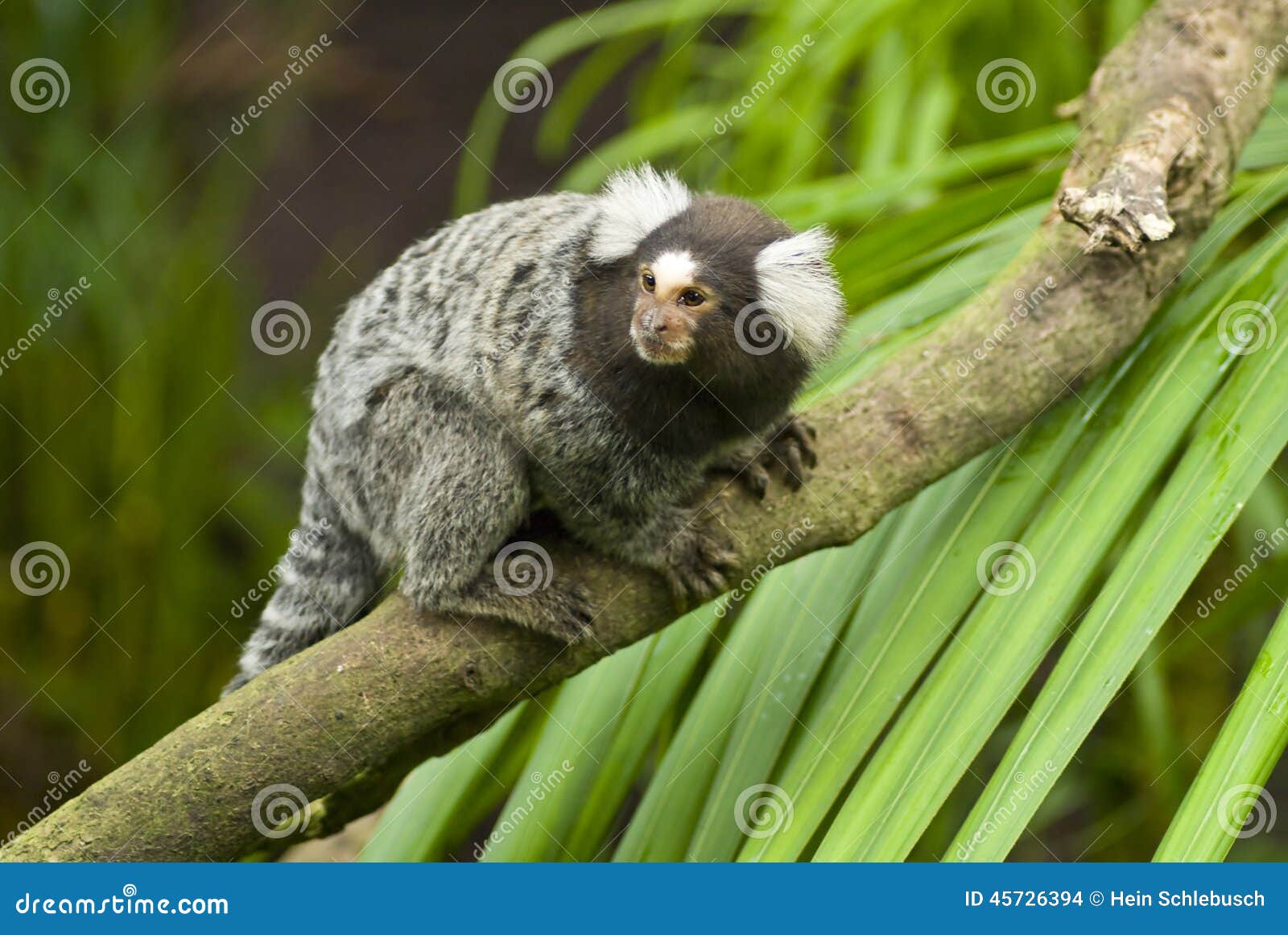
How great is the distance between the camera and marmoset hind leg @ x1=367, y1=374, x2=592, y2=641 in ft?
6.38

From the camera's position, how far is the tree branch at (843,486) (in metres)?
1.66

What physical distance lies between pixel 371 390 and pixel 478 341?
27 centimetres

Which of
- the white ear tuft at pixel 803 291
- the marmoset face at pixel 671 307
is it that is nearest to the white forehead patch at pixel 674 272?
the marmoset face at pixel 671 307

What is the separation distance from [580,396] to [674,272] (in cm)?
30

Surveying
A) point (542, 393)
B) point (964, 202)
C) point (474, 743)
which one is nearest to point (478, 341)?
point (542, 393)

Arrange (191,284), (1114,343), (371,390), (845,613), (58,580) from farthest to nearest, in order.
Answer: (191,284)
(58,580)
(371,390)
(1114,343)
(845,613)

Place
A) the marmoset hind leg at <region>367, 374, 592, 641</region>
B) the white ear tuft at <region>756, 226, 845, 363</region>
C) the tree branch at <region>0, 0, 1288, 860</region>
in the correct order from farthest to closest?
the white ear tuft at <region>756, 226, 845, 363</region>
the marmoset hind leg at <region>367, 374, 592, 641</region>
the tree branch at <region>0, 0, 1288, 860</region>

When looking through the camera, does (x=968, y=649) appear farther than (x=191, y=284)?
No

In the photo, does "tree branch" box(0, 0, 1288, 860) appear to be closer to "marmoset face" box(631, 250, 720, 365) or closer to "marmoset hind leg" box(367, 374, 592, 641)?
"marmoset hind leg" box(367, 374, 592, 641)

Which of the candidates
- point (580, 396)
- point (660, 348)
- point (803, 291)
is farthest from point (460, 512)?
point (803, 291)

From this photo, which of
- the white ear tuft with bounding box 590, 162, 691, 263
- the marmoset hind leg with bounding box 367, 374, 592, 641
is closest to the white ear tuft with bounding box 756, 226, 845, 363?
the white ear tuft with bounding box 590, 162, 691, 263

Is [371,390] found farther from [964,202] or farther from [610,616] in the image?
[964,202]

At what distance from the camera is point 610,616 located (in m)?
1.93

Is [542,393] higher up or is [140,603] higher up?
[542,393]
